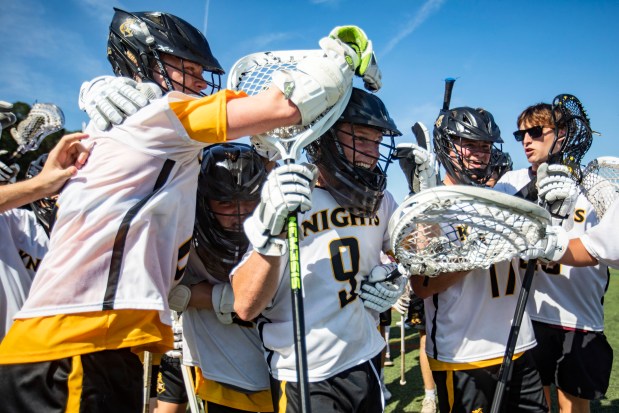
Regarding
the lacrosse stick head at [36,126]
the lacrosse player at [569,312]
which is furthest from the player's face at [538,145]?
the lacrosse stick head at [36,126]

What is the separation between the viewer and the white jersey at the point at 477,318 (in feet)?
8.96

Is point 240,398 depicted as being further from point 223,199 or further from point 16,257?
point 16,257

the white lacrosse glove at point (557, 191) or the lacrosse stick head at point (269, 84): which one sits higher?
the lacrosse stick head at point (269, 84)

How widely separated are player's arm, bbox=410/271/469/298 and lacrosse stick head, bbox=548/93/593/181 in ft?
3.68

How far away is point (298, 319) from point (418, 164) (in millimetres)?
1495

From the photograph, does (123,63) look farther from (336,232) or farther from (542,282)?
(542,282)

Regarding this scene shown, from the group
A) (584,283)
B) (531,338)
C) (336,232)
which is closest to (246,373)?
(336,232)

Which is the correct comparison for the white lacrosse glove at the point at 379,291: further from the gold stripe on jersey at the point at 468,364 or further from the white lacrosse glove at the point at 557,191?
the white lacrosse glove at the point at 557,191

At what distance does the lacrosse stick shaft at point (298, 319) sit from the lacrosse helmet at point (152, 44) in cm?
120

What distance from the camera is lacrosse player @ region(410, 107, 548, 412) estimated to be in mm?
2709

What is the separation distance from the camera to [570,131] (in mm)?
3086

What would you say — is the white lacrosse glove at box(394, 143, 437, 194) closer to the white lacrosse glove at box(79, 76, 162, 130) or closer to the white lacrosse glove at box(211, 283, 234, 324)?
the white lacrosse glove at box(211, 283, 234, 324)

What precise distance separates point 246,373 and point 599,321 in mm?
2767

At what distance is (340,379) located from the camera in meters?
2.19
